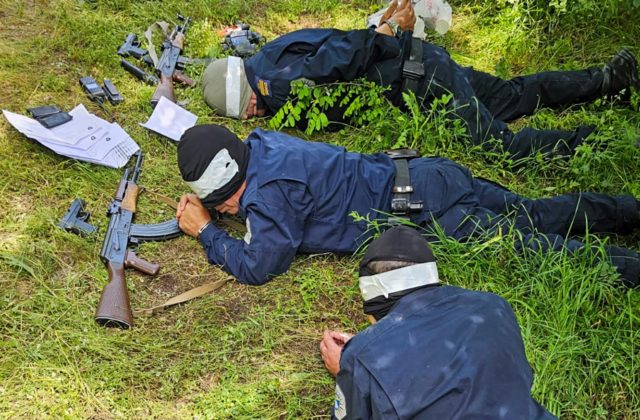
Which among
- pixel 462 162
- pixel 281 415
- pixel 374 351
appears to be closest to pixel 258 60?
pixel 462 162

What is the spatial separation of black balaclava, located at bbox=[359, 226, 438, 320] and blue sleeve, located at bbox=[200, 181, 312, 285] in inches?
38.0

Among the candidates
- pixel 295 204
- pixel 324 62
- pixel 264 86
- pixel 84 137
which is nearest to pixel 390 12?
pixel 324 62

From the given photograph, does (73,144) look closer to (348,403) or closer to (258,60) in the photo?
(258,60)

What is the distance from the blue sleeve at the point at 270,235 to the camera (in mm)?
3400

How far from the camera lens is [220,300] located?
3.58 metres

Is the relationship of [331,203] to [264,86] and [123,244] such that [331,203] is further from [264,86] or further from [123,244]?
[264,86]

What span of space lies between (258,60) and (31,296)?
7.99 ft

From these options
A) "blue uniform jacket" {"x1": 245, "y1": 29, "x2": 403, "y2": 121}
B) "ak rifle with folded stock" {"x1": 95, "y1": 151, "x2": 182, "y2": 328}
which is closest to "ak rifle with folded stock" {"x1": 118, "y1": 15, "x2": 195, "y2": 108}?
"blue uniform jacket" {"x1": 245, "y1": 29, "x2": 403, "y2": 121}

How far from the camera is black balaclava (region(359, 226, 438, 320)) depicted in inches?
95.7

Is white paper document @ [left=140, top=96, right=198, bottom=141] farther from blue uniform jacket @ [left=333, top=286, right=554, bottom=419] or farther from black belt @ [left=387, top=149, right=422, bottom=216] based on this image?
blue uniform jacket @ [left=333, top=286, right=554, bottom=419]

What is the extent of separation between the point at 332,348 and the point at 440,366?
4.03 ft

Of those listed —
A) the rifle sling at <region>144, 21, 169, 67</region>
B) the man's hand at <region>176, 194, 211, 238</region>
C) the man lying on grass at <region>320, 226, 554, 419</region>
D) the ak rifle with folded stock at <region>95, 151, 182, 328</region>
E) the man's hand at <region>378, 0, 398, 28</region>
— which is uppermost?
the man's hand at <region>378, 0, 398, 28</region>

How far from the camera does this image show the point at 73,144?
430 centimetres

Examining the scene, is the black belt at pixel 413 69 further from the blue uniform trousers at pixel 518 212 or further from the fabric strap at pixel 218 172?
the fabric strap at pixel 218 172
